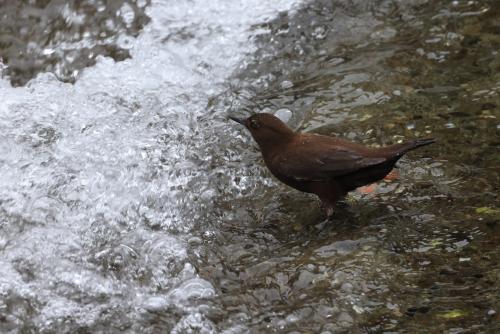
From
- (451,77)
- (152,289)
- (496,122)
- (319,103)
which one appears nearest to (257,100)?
(319,103)

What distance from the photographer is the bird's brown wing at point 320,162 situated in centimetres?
509

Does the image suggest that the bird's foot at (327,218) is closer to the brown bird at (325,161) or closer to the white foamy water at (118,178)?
the brown bird at (325,161)

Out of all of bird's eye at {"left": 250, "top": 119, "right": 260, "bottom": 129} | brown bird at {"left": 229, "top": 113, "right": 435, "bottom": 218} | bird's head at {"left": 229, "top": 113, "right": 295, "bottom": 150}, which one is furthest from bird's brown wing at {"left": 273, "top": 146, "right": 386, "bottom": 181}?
bird's eye at {"left": 250, "top": 119, "right": 260, "bottom": 129}

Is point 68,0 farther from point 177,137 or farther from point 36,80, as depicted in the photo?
point 177,137

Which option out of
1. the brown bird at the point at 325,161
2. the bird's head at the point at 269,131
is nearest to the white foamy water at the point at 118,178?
the bird's head at the point at 269,131

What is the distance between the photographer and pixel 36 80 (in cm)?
816

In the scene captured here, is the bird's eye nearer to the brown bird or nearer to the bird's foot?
the brown bird

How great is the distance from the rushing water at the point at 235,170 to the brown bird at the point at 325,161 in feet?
0.96

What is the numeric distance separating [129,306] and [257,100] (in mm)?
3156

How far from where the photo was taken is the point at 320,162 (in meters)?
5.25

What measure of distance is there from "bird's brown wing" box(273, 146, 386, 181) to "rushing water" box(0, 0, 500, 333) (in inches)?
15.9

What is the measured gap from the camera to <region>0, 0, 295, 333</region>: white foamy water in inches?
192

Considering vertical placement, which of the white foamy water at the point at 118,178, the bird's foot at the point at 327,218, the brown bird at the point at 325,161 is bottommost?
the white foamy water at the point at 118,178

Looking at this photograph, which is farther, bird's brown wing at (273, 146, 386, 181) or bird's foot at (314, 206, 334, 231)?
bird's foot at (314, 206, 334, 231)
